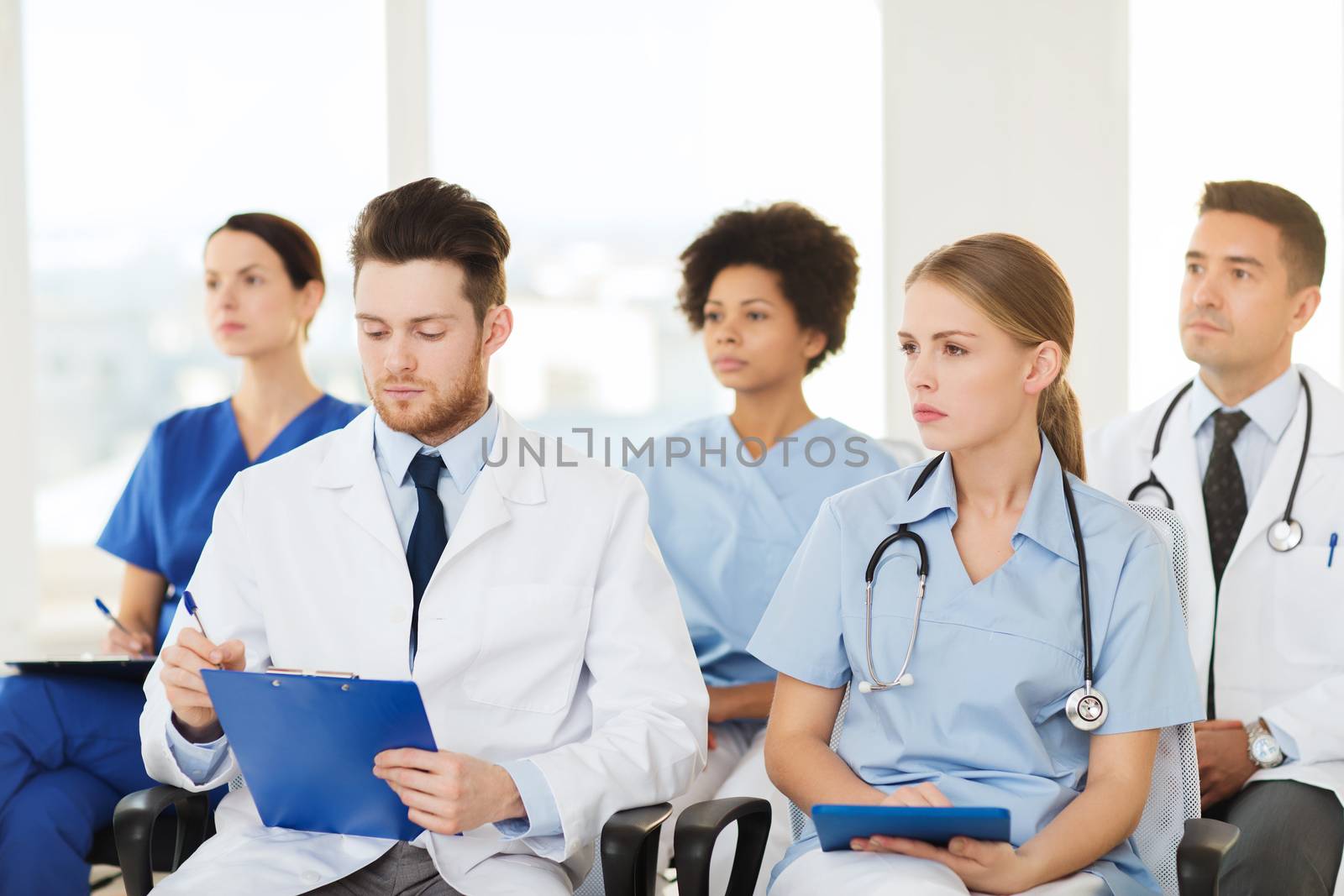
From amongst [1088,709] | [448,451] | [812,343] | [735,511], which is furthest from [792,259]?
[1088,709]

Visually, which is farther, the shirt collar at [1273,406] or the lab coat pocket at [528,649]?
the shirt collar at [1273,406]

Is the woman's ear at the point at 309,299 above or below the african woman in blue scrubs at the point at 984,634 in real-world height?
above

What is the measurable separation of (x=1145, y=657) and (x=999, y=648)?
0.19 meters

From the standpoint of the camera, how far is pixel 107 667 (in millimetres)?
2143

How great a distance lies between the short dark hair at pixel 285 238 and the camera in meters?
2.83

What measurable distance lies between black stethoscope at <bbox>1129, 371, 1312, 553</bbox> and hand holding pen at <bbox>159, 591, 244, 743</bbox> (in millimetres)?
1564

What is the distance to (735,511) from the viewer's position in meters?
2.59

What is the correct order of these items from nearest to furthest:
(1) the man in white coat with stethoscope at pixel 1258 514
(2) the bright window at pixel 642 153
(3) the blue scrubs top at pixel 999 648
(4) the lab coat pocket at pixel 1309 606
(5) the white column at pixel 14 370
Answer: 1. (3) the blue scrubs top at pixel 999 648
2. (1) the man in white coat with stethoscope at pixel 1258 514
3. (4) the lab coat pocket at pixel 1309 606
4. (5) the white column at pixel 14 370
5. (2) the bright window at pixel 642 153

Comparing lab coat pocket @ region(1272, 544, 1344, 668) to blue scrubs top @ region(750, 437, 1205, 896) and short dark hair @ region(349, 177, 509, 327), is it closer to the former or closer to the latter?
blue scrubs top @ region(750, 437, 1205, 896)

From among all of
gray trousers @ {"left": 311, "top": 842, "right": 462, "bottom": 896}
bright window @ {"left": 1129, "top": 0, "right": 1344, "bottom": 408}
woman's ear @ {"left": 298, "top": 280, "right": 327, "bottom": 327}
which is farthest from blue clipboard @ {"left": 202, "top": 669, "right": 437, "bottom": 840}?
bright window @ {"left": 1129, "top": 0, "right": 1344, "bottom": 408}

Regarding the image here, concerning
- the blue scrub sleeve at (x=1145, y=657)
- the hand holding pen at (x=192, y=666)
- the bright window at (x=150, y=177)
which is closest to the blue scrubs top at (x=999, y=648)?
the blue scrub sleeve at (x=1145, y=657)

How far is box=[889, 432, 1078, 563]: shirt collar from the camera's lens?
66.1 inches

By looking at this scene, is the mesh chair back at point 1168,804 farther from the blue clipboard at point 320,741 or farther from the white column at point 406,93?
the white column at point 406,93

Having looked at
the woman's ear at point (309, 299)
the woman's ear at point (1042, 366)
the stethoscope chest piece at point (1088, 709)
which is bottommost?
the stethoscope chest piece at point (1088, 709)
